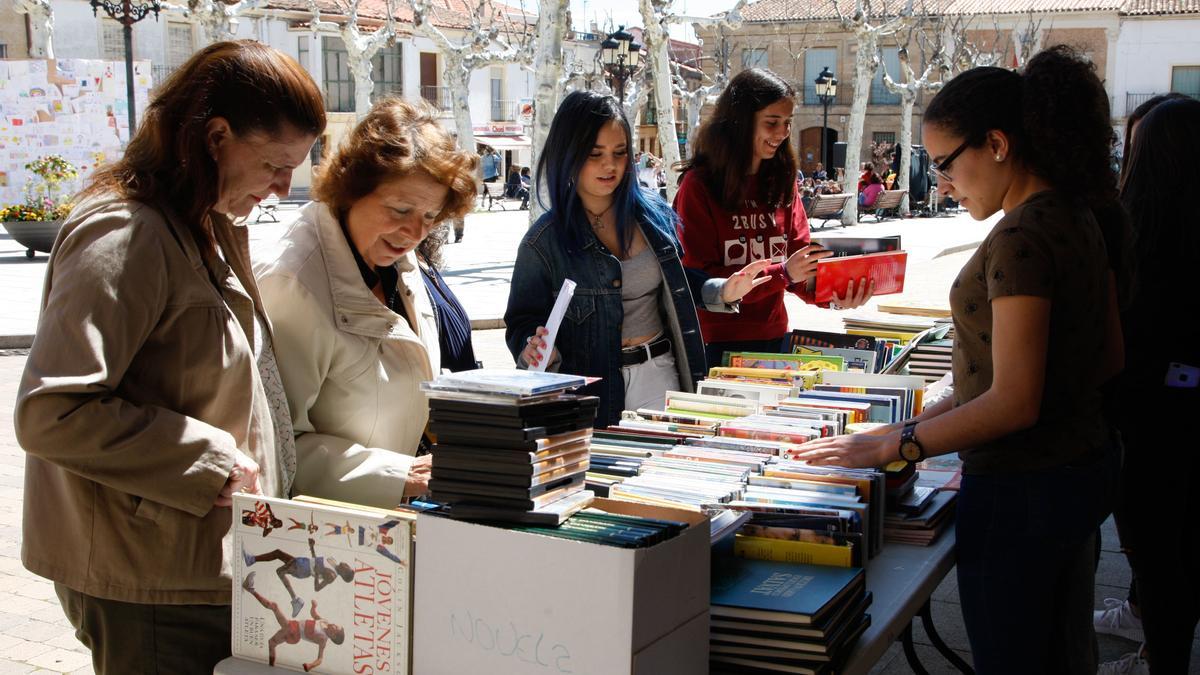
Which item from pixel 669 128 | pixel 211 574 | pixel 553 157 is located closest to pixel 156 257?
pixel 211 574

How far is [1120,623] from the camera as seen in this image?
163 inches

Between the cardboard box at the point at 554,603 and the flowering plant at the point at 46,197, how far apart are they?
15.8 meters

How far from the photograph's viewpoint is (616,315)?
12.1 ft

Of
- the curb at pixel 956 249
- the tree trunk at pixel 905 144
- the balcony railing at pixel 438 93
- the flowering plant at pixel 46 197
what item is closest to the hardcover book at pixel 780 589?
the flowering plant at pixel 46 197

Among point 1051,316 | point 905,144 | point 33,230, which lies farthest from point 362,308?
point 905,144

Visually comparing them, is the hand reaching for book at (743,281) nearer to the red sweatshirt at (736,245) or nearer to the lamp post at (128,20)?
the red sweatshirt at (736,245)

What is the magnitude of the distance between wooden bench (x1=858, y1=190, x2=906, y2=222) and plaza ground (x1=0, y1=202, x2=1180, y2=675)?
10.4ft

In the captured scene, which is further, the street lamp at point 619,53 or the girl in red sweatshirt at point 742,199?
the street lamp at point 619,53

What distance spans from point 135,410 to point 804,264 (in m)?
2.38

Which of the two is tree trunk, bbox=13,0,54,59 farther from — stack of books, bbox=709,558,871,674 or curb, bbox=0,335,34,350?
stack of books, bbox=709,558,871,674

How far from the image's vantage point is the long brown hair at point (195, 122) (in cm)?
198

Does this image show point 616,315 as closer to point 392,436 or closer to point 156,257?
point 392,436

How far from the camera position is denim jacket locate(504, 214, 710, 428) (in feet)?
11.9

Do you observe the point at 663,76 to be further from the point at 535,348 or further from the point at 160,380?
the point at 160,380
